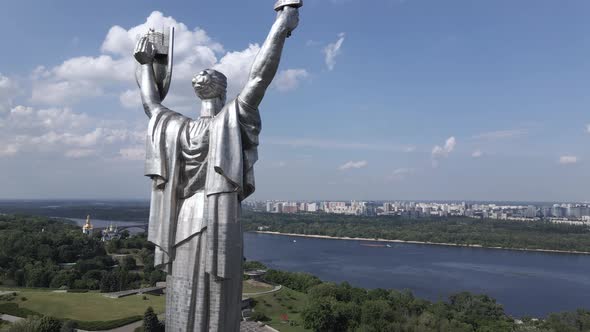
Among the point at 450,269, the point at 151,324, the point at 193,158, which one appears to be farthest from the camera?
the point at 450,269

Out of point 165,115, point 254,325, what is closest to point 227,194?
point 165,115

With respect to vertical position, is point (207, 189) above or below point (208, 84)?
below

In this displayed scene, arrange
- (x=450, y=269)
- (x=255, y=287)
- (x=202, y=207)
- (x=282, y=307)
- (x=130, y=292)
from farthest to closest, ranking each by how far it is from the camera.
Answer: (x=450, y=269) → (x=255, y=287) → (x=282, y=307) → (x=130, y=292) → (x=202, y=207)

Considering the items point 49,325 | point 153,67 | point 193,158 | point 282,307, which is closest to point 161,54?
point 153,67

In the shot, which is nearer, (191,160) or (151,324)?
(191,160)

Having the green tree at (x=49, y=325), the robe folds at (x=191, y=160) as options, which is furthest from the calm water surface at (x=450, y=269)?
the robe folds at (x=191, y=160)

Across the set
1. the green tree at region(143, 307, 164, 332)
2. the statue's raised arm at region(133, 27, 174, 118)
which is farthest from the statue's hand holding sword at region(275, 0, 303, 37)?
the green tree at region(143, 307, 164, 332)

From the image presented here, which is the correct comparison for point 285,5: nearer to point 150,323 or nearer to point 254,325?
point 150,323

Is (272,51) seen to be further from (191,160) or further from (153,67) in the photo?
(153,67)
